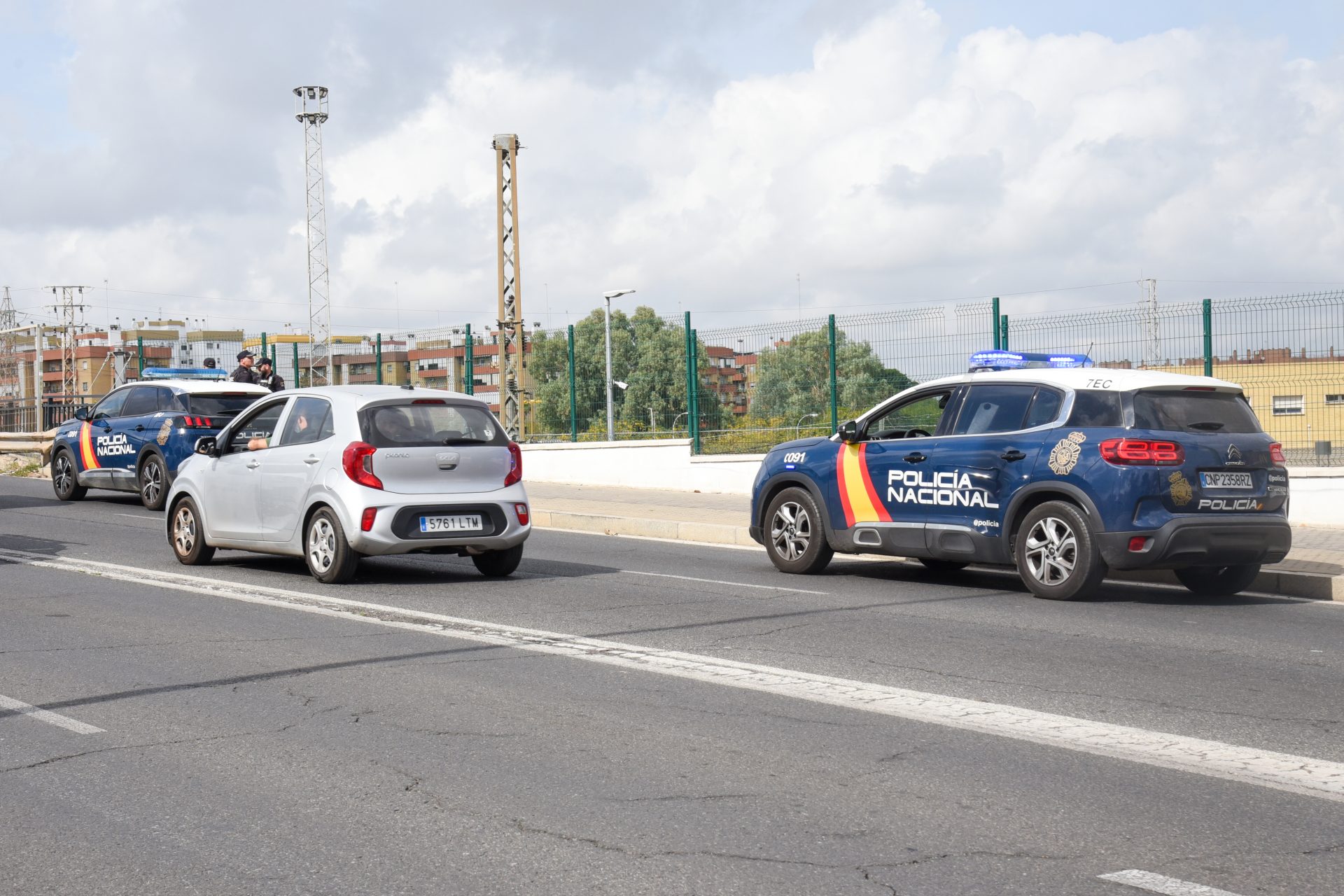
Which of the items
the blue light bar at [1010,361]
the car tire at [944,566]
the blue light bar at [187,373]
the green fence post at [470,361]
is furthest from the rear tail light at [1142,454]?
the green fence post at [470,361]

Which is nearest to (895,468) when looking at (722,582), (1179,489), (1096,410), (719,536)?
(722,582)

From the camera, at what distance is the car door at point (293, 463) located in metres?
12.0

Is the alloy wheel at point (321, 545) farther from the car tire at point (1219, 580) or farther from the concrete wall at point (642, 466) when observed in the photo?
the concrete wall at point (642, 466)

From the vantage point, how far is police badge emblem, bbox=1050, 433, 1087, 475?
35.4ft

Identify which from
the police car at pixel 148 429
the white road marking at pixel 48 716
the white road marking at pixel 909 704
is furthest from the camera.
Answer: the police car at pixel 148 429

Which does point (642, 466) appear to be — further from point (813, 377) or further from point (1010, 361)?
point (1010, 361)

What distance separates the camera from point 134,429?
793 inches

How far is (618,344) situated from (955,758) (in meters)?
28.2

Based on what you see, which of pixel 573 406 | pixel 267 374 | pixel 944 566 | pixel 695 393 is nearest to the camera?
Answer: pixel 944 566

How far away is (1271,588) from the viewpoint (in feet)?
39.3

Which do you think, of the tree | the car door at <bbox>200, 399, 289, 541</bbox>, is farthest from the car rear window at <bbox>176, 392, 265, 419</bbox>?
the tree

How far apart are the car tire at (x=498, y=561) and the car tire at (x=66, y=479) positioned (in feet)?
37.7

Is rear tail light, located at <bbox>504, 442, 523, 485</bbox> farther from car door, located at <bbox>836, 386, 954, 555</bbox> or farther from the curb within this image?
the curb

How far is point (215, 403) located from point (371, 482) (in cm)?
916
